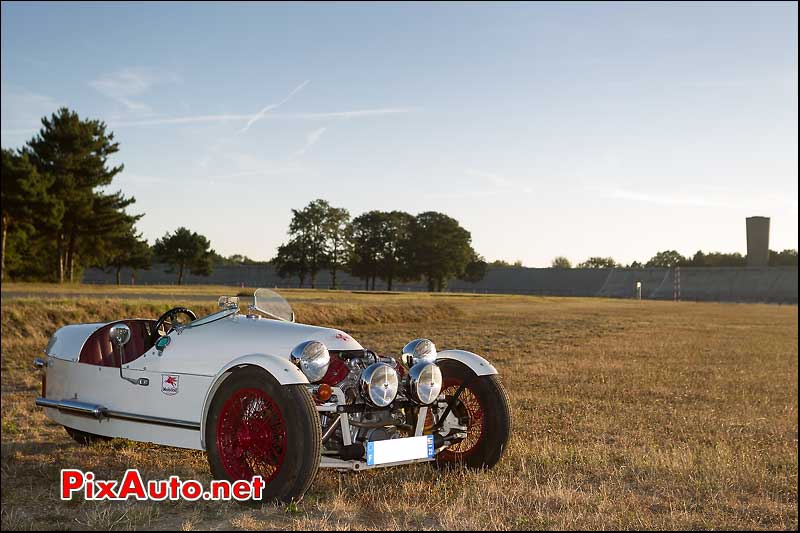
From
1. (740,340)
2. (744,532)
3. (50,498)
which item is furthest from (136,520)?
(740,340)

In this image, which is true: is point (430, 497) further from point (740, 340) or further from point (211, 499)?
point (740, 340)

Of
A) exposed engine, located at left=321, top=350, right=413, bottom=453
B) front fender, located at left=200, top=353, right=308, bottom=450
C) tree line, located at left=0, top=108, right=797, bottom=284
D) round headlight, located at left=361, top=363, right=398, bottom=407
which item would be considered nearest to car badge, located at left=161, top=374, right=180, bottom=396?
front fender, located at left=200, top=353, right=308, bottom=450

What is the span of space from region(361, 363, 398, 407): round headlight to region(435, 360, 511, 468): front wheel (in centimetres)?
110

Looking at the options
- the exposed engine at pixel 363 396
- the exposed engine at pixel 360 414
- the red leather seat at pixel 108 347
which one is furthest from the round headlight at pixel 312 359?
the red leather seat at pixel 108 347

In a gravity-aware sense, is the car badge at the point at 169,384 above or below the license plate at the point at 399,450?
above

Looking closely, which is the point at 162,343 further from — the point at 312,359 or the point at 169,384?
the point at 312,359

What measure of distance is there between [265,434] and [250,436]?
0.47 feet

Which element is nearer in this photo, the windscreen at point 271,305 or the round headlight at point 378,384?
the round headlight at point 378,384

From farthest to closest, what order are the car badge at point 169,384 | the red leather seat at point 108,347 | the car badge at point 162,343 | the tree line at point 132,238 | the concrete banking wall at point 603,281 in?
the concrete banking wall at point 603,281 < the tree line at point 132,238 < the red leather seat at point 108,347 < the car badge at point 162,343 < the car badge at point 169,384

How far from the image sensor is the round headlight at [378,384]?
18.1 ft

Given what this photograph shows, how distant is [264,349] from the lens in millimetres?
5832

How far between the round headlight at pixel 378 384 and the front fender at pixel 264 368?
1.78ft

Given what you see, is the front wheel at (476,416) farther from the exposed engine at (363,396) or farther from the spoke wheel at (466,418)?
the exposed engine at (363,396)

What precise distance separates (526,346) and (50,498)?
15811mm
